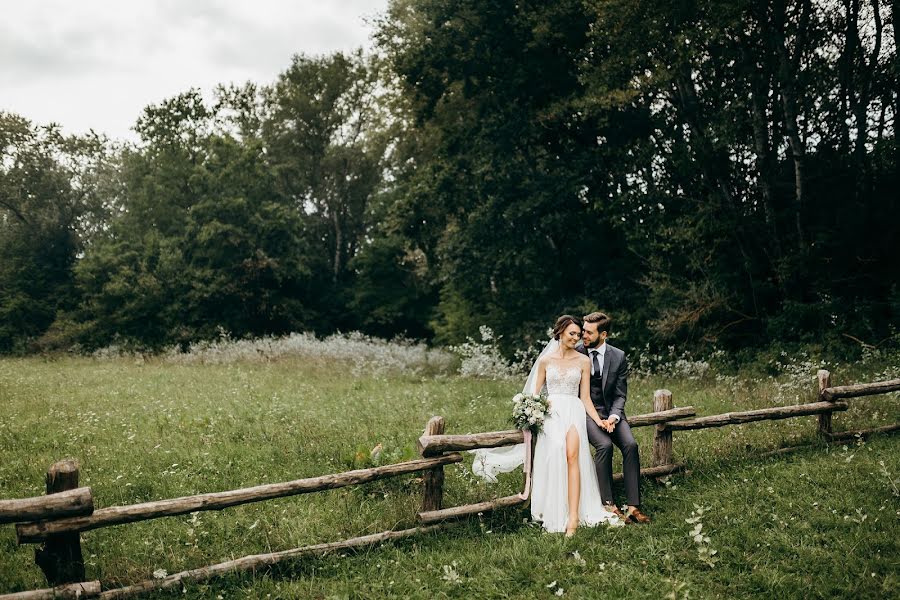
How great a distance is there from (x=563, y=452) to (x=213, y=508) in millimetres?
3712

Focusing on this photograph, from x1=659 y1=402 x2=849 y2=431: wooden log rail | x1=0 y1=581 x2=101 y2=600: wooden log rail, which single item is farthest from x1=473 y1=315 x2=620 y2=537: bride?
x1=0 y1=581 x2=101 y2=600: wooden log rail

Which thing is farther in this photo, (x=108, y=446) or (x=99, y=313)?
(x=99, y=313)

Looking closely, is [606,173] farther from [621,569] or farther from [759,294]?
[621,569]

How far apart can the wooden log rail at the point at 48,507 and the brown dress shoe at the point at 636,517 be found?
212 inches

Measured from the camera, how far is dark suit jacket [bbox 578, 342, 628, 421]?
7410 mm

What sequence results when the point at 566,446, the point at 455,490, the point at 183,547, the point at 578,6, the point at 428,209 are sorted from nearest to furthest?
the point at 183,547 < the point at 566,446 < the point at 455,490 < the point at 578,6 < the point at 428,209

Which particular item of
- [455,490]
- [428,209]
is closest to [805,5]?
[428,209]

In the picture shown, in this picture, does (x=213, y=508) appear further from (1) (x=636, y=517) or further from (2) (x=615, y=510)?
(1) (x=636, y=517)

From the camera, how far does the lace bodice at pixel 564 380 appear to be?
7215 millimetres

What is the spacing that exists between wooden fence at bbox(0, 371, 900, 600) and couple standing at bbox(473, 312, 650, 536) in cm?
39

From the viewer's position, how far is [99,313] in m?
31.7

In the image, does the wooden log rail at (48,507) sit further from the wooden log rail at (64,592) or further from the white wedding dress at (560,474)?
the white wedding dress at (560,474)

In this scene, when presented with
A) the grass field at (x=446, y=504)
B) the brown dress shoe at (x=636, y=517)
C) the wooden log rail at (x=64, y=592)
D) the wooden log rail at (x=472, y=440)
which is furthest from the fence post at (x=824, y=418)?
the wooden log rail at (x=64, y=592)

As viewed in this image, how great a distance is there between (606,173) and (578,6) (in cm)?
551
